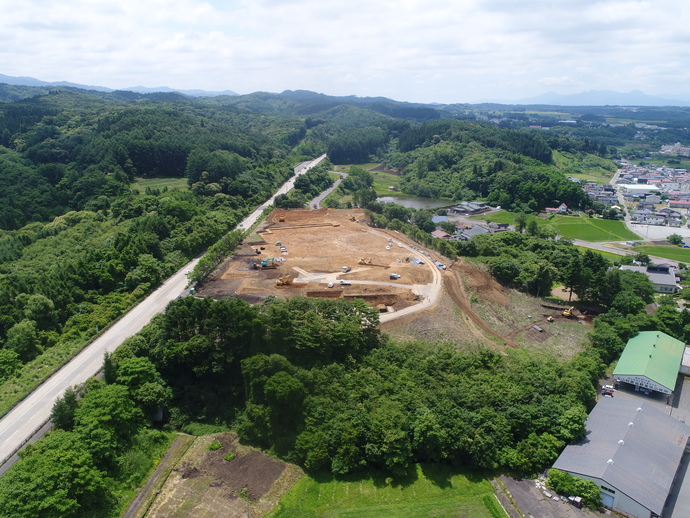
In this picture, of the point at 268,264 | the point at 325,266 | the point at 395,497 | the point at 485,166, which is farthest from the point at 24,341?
the point at 485,166

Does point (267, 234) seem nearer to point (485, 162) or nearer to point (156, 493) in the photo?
point (156, 493)

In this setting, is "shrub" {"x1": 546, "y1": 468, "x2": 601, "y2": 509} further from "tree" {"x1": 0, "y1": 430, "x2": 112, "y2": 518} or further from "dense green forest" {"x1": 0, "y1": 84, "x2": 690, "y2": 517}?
"tree" {"x1": 0, "y1": 430, "x2": 112, "y2": 518}

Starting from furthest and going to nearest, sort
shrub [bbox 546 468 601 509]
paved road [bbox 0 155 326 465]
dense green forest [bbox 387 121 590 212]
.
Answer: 1. dense green forest [bbox 387 121 590 212]
2. paved road [bbox 0 155 326 465]
3. shrub [bbox 546 468 601 509]

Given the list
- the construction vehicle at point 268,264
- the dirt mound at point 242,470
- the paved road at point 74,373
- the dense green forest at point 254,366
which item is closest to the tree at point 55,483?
the dense green forest at point 254,366

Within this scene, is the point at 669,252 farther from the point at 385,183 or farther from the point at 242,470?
the point at 242,470

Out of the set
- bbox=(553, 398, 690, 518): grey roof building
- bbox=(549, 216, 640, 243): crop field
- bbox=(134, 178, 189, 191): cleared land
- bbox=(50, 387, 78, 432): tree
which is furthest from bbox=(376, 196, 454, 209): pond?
bbox=(50, 387, 78, 432): tree

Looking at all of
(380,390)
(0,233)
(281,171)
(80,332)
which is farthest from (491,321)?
(281,171)
